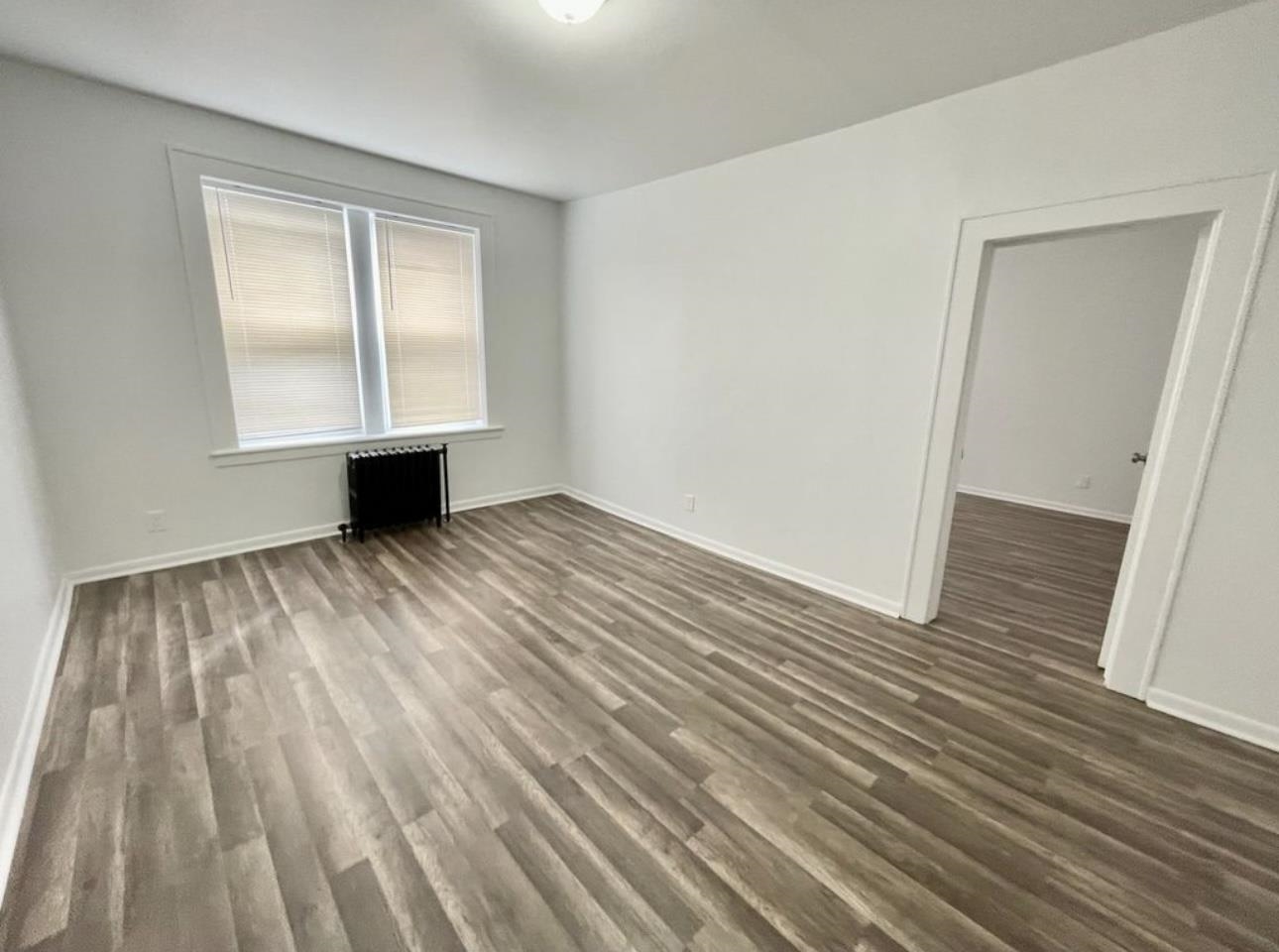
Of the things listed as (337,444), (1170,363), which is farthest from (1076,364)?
(337,444)

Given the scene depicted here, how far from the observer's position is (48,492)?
2.88 meters

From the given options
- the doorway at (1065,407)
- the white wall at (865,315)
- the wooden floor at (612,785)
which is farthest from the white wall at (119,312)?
the doorway at (1065,407)

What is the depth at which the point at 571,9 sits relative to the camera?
1.81 metres

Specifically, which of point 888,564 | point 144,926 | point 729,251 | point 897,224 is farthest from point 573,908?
point 729,251

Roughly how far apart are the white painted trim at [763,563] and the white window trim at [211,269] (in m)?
1.85

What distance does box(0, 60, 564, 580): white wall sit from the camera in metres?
2.69

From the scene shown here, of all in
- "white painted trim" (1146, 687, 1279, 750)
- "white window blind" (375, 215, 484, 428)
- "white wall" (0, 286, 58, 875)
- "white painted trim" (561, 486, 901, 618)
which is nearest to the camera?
"white wall" (0, 286, 58, 875)

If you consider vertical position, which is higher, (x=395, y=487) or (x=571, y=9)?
(x=571, y=9)

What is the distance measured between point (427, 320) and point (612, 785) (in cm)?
381

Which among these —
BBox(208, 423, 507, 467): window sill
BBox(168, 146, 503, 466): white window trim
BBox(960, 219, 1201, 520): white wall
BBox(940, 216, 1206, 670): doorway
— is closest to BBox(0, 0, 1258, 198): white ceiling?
BBox(168, 146, 503, 466): white window trim

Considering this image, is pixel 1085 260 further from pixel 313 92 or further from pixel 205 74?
pixel 205 74

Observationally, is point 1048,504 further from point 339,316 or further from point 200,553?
point 200,553

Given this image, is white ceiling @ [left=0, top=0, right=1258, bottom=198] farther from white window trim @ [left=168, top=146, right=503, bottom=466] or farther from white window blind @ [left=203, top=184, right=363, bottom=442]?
white window blind @ [left=203, top=184, right=363, bottom=442]

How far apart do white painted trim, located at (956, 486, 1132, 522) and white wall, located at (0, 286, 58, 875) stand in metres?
5.71
